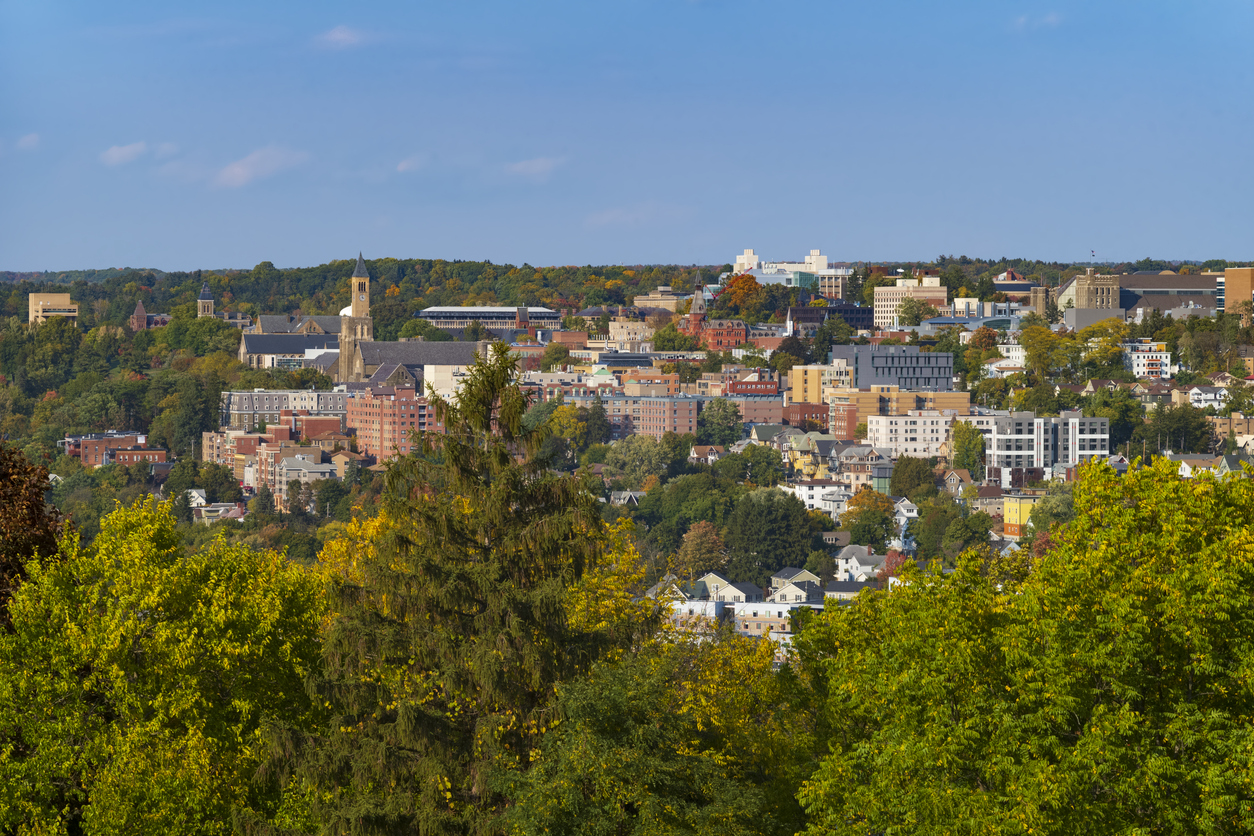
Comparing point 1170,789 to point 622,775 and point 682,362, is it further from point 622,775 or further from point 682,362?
point 682,362

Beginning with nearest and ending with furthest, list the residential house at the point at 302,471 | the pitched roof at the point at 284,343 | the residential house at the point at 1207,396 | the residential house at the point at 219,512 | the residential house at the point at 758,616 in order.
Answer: the residential house at the point at 758,616
the residential house at the point at 219,512
the residential house at the point at 302,471
the residential house at the point at 1207,396
the pitched roof at the point at 284,343

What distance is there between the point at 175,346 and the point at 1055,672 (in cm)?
12410

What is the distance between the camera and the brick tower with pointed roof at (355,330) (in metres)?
111

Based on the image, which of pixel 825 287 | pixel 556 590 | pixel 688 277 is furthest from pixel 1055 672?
pixel 688 277

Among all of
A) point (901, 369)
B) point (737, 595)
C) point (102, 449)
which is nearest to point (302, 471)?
point (102, 449)

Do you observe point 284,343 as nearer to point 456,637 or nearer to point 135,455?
point 135,455

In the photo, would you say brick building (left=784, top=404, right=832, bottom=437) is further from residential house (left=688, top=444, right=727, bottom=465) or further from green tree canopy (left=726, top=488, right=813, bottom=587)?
green tree canopy (left=726, top=488, right=813, bottom=587)

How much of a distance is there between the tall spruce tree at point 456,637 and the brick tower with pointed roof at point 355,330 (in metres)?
97.4

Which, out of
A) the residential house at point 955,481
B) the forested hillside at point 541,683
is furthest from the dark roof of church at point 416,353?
the forested hillside at point 541,683

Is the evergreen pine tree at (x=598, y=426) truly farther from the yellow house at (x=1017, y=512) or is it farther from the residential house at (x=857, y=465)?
the yellow house at (x=1017, y=512)

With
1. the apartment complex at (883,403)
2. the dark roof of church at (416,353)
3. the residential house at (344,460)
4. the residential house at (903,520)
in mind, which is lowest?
the residential house at (903,520)

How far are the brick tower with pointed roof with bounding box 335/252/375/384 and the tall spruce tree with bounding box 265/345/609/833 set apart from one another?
320 ft

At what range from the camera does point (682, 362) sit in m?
111

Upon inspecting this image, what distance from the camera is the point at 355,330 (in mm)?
122562
